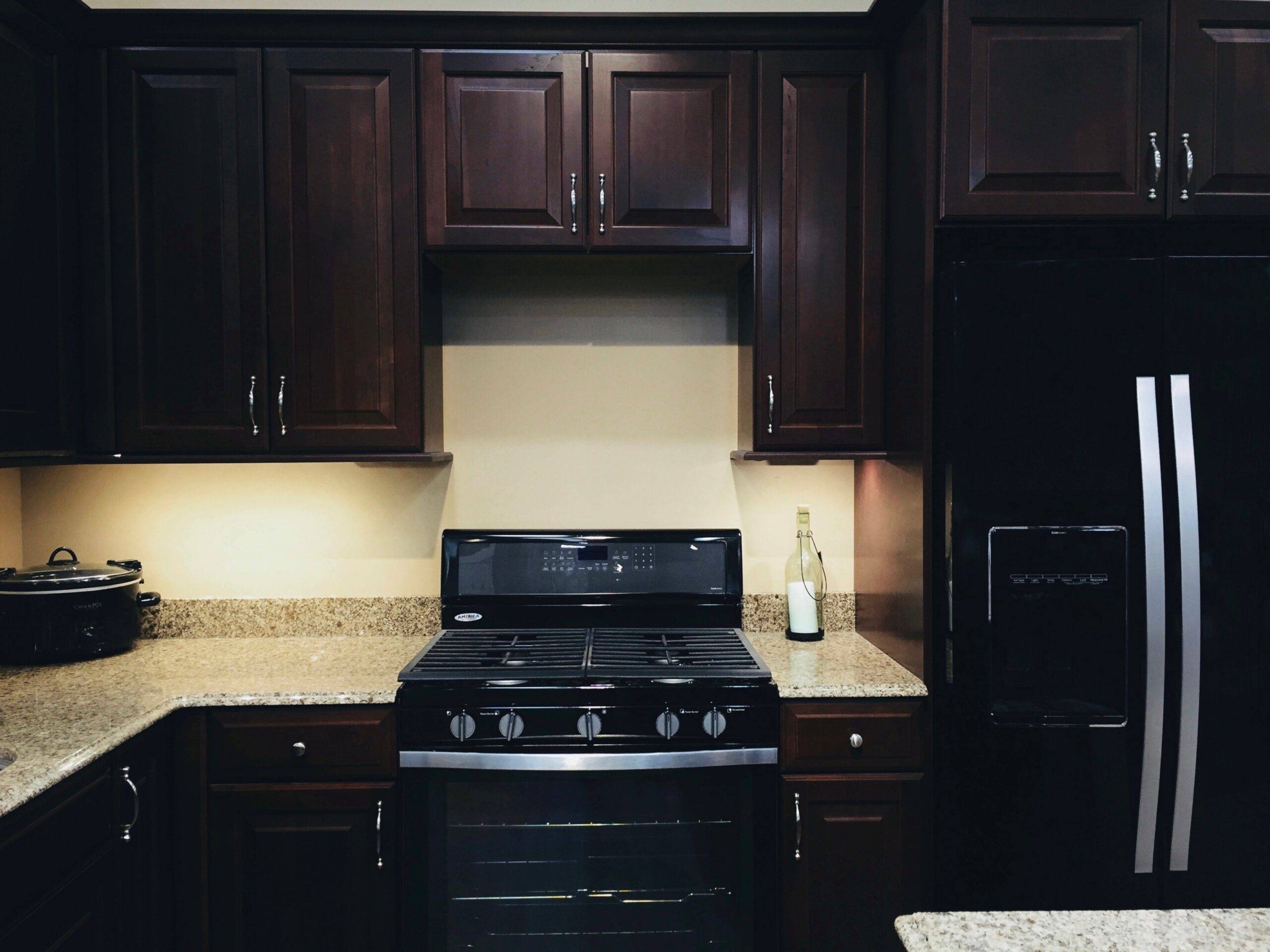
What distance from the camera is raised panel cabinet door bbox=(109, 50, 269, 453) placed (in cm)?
200

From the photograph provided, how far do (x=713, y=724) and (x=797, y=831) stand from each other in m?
0.30

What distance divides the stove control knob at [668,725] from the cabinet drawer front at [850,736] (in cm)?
24

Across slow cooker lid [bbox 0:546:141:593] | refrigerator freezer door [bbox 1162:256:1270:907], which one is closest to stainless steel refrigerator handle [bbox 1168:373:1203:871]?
refrigerator freezer door [bbox 1162:256:1270:907]

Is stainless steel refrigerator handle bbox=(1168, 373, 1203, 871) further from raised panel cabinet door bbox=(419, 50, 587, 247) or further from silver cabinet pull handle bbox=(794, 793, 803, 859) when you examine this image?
raised panel cabinet door bbox=(419, 50, 587, 247)

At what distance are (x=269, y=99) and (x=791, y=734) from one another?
6.44 ft

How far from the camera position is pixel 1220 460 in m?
1.74

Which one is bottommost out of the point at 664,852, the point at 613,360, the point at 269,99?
the point at 664,852

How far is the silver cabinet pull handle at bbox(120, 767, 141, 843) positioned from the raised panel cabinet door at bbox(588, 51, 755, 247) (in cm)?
158

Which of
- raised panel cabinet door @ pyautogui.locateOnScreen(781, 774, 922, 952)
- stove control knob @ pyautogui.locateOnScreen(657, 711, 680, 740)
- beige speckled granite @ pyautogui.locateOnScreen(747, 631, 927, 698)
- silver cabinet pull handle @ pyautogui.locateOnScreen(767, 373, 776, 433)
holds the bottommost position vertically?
raised panel cabinet door @ pyautogui.locateOnScreen(781, 774, 922, 952)

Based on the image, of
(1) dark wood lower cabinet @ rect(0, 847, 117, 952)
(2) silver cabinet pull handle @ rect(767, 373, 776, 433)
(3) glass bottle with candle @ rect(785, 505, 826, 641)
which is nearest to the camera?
(1) dark wood lower cabinet @ rect(0, 847, 117, 952)

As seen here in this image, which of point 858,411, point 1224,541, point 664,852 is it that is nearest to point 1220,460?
point 1224,541

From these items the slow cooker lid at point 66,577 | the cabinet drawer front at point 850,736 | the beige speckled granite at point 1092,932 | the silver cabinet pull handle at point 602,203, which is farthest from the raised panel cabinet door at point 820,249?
the slow cooker lid at point 66,577

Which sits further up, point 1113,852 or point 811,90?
point 811,90

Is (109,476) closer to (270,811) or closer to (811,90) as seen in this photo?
(270,811)
